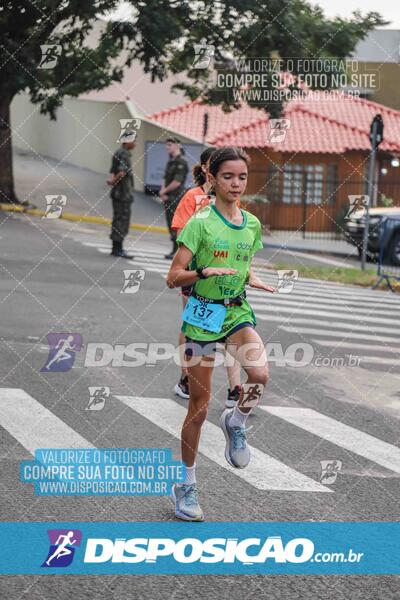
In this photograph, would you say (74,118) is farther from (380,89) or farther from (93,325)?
(93,325)

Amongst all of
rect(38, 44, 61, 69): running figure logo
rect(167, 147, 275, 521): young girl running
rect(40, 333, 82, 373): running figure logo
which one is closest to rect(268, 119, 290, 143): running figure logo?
rect(40, 333, 82, 373): running figure logo

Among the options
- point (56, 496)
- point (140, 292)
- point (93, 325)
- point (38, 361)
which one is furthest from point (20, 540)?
point (140, 292)

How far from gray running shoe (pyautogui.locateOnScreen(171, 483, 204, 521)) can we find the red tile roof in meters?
28.4

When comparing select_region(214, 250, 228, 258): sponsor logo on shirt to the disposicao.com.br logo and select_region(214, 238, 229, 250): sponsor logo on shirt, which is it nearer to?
select_region(214, 238, 229, 250): sponsor logo on shirt

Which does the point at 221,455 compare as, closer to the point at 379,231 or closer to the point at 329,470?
the point at 329,470

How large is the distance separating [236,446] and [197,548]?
762 mm

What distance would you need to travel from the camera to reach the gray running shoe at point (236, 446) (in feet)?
20.3

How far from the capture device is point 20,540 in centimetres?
558

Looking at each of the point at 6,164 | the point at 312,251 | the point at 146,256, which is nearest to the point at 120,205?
the point at 146,256

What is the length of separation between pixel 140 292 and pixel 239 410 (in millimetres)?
9975

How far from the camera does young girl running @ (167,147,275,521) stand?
587 cm

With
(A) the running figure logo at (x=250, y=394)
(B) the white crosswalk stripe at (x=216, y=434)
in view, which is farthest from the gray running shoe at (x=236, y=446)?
(B) the white crosswalk stripe at (x=216, y=434)

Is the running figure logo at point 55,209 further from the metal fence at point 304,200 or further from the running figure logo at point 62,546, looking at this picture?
the metal fence at point 304,200

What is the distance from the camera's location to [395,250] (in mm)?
24281
